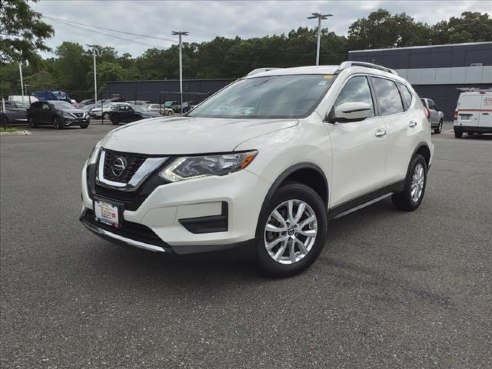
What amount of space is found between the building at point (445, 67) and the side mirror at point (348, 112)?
38604mm

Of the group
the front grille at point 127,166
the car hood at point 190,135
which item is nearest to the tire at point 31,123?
the car hood at point 190,135

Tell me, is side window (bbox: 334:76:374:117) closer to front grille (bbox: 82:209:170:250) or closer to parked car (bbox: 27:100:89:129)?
front grille (bbox: 82:209:170:250)

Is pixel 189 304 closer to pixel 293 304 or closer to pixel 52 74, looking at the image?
pixel 293 304

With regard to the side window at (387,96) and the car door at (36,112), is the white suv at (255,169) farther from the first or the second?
the car door at (36,112)

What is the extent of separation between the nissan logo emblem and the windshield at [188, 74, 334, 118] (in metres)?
1.25

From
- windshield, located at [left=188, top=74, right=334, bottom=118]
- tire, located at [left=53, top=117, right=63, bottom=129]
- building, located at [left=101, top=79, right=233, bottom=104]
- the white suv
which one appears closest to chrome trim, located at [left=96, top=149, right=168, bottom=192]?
the white suv

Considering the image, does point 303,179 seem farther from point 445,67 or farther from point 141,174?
point 445,67

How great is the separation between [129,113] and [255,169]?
84.8 feet

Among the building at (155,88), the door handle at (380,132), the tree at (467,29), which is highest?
the tree at (467,29)

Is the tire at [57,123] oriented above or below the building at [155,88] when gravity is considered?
below

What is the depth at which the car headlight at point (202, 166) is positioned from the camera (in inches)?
122

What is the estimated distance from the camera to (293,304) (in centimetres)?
321

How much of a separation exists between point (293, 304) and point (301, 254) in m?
0.56

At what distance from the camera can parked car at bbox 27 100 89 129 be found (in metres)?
24.2
